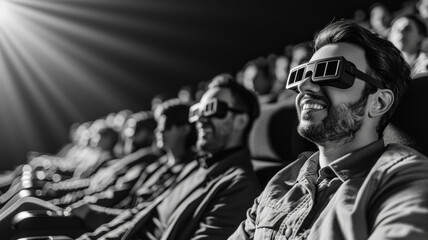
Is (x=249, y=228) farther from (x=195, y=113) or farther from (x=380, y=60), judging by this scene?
(x=195, y=113)

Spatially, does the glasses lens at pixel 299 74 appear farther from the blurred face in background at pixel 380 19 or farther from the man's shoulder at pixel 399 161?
the blurred face in background at pixel 380 19

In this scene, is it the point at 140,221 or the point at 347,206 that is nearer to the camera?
the point at 347,206

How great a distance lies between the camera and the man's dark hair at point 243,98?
62.6 inches

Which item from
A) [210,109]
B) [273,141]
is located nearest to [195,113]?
[210,109]

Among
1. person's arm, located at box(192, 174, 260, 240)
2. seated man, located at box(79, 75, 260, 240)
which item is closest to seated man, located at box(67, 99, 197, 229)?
seated man, located at box(79, 75, 260, 240)

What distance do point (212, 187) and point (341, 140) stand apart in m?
0.58

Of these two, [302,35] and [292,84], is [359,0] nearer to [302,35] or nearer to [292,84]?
[302,35]

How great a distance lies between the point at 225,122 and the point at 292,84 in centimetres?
67

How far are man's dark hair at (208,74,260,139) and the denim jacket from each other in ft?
2.30

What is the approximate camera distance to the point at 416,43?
210cm

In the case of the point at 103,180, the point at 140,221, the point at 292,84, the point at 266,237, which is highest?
the point at 292,84

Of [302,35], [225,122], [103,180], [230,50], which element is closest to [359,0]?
[302,35]

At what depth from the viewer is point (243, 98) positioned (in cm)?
161

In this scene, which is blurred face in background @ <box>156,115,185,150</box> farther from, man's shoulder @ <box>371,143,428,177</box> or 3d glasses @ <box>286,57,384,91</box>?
man's shoulder @ <box>371,143,428,177</box>
